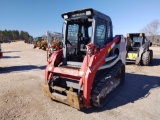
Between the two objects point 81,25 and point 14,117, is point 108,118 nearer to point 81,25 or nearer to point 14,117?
point 14,117

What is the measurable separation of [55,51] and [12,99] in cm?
204

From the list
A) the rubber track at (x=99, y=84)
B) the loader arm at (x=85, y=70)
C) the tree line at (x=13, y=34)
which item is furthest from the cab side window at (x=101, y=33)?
the tree line at (x=13, y=34)

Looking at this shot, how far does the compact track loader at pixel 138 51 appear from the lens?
1147 centimetres

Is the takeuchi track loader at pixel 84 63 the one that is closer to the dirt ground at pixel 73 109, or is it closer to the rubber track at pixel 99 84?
the rubber track at pixel 99 84

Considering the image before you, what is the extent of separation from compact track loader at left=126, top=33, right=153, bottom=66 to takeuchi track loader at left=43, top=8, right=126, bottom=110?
544 cm

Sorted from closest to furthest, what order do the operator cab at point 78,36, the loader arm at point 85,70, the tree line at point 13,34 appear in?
the loader arm at point 85,70
the operator cab at point 78,36
the tree line at point 13,34

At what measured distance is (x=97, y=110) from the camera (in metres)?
4.75

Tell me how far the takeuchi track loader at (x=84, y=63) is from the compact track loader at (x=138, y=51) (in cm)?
544

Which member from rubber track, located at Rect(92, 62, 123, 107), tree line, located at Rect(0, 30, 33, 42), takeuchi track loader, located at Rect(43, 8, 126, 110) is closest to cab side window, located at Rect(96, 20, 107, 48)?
takeuchi track loader, located at Rect(43, 8, 126, 110)

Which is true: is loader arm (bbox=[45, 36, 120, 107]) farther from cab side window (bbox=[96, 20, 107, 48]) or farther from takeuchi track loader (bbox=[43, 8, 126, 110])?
cab side window (bbox=[96, 20, 107, 48])

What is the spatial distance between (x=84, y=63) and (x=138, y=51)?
7.98 meters

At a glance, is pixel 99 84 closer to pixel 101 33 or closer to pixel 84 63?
pixel 84 63

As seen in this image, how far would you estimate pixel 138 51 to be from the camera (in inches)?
464

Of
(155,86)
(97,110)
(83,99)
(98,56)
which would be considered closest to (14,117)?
(83,99)
